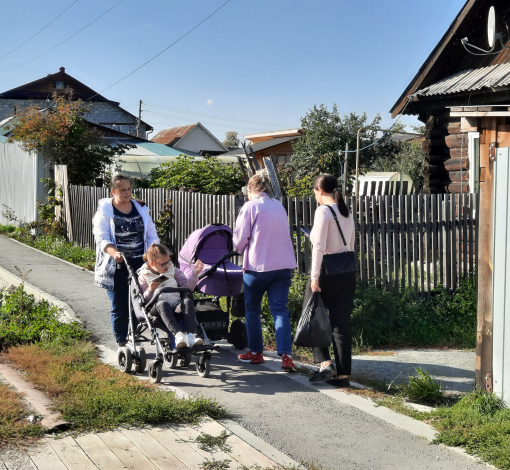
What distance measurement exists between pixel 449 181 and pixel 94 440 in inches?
406

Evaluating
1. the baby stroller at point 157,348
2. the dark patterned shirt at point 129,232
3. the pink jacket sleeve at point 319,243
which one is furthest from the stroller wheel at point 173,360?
the pink jacket sleeve at point 319,243

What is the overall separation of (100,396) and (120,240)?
197cm

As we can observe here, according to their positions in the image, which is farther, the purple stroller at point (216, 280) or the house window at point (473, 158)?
the house window at point (473, 158)

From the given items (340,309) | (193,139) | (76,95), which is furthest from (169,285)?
(193,139)

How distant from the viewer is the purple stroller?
666 cm

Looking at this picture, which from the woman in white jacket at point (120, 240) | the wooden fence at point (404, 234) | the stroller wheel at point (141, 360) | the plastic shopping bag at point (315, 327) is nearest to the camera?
the plastic shopping bag at point (315, 327)

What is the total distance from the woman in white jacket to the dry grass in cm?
168

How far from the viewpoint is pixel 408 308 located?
8562 mm

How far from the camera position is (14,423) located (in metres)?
4.33

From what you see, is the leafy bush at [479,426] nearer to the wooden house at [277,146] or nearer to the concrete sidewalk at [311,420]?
the concrete sidewalk at [311,420]

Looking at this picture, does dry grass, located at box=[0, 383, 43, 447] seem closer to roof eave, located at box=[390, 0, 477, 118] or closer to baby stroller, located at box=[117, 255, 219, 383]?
baby stroller, located at box=[117, 255, 219, 383]

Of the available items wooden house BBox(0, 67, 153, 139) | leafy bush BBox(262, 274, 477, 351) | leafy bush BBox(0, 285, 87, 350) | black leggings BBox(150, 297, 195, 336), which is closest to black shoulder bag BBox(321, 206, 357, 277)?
black leggings BBox(150, 297, 195, 336)

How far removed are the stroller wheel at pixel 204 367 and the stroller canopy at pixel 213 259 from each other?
3.05ft

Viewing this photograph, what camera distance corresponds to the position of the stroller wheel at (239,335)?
6.99m
